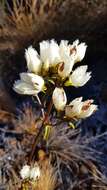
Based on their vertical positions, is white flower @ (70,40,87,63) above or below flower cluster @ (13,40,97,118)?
above

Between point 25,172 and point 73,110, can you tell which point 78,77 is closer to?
point 73,110

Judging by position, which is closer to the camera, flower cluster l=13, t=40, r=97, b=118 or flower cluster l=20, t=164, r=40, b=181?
flower cluster l=13, t=40, r=97, b=118

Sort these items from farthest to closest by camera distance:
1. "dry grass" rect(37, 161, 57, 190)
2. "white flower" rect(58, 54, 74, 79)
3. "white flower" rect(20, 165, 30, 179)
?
"dry grass" rect(37, 161, 57, 190) < "white flower" rect(20, 165, 30, 179) < "white flower" rect(58, 54, 74, 79)

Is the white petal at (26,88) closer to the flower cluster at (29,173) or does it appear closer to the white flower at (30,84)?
the white flower at (30,84)

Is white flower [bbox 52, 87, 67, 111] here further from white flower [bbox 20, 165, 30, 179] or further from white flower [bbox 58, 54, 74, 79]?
white flower [bbox 20, 165, 30, 179]

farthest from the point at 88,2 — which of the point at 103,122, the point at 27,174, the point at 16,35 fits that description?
the point at 27,174

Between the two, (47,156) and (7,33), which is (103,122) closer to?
(47,156)

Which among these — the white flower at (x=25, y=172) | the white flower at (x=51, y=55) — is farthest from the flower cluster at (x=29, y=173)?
the white flower at (x=51, y=55)

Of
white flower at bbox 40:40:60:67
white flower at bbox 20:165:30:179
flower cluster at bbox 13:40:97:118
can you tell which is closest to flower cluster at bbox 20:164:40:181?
white flower at bbox 20:165:30:179
